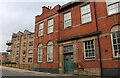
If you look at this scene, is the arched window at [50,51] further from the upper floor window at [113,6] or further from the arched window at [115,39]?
the upper floor window at [113,6]

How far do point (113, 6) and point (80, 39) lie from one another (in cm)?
492

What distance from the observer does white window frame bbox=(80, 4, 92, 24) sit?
17266mm

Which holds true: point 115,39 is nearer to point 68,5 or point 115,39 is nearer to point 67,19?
point 67,19

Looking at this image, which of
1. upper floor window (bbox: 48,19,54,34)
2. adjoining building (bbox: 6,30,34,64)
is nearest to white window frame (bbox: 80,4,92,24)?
upper floor window (bbox: 48,19,54,34)

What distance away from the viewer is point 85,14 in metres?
17.7

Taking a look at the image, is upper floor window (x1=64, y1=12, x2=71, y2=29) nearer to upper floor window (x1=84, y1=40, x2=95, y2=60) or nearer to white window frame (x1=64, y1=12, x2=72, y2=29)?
white window frame (x1=64, y1=12, x2=72, y2=29)

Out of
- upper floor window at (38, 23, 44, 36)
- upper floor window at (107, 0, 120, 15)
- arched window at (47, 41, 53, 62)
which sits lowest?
arched window at (47, 41, 53, 62)

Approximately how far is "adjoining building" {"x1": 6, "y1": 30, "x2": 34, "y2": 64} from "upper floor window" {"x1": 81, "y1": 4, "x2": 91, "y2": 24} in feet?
122

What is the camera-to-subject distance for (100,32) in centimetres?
1559

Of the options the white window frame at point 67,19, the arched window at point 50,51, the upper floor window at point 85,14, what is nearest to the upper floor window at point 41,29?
the arched window at point 50,51

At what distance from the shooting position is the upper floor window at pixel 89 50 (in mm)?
16047

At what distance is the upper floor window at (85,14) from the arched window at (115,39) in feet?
11.2

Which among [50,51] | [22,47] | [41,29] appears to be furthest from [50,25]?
[22,47]

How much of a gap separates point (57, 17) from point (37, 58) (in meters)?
6.98
